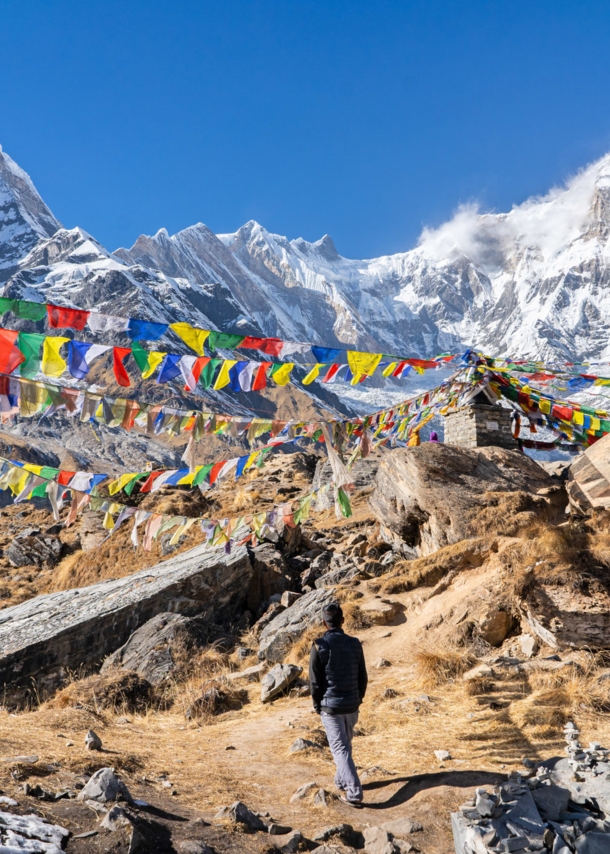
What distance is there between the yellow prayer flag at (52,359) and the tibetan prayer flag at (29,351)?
74 millimetres

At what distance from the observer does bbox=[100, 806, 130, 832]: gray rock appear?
3.38m

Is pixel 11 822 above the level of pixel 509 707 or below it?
above

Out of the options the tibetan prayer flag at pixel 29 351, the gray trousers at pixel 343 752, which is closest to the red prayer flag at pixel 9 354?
the tibetan prayer flag at pixel 29 351

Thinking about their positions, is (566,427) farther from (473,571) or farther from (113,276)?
(113,276)

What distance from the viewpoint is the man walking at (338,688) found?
4645 millimetres

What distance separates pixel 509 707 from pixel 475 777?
148cm

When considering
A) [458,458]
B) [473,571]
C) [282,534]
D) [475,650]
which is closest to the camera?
[475,650]

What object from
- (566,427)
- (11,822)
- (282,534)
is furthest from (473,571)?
(566,427)

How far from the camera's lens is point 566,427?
17.4m

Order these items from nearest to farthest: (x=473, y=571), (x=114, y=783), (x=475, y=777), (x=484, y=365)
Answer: (x=114, y=783)
(x=475, y=777)
(x=473, y=571)
(x=484, y=365)

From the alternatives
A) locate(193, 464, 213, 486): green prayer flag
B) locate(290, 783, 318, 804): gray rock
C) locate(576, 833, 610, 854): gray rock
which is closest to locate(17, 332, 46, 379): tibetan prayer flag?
locate(193, 464, 213, 486): green prayer flag

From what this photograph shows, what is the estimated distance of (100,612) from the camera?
9328mm

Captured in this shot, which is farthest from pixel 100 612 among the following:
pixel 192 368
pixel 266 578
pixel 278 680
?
pixel 192 368

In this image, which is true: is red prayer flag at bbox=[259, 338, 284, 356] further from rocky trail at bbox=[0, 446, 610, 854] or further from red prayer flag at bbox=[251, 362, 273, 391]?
rocky trail at bbox=[0, 446, 610, 854]
